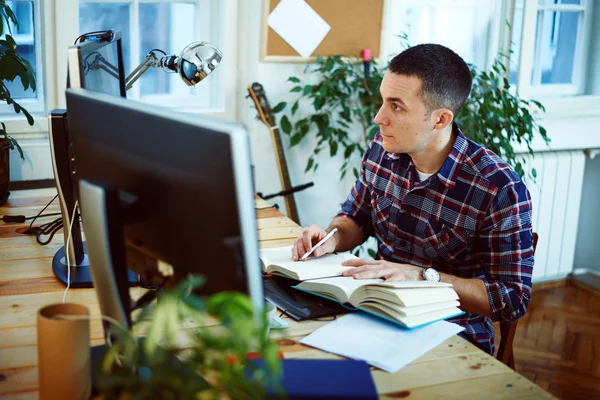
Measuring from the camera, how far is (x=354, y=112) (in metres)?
2.99

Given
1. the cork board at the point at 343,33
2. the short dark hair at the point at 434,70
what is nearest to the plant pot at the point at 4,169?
the cork board at the point at 343,33

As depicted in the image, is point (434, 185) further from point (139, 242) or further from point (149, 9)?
point (149, 9)

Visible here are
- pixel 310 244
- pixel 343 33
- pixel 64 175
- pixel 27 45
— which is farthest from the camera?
pixel 343 33

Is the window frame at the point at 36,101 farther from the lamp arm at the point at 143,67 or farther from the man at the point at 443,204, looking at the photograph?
the man at the point at 443,204

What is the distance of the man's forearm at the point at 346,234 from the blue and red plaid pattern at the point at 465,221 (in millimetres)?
60

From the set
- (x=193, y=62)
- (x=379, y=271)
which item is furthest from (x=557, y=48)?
(x=379, y=271)

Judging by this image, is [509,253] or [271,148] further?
[271,148]

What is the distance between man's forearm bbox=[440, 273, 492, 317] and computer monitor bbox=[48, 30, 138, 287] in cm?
83

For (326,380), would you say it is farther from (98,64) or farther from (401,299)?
(98,64)

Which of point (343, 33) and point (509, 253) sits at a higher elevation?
point (343, 33)

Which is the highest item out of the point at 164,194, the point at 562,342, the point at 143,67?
the point at 143,67

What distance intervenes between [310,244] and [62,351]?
83 centimetres

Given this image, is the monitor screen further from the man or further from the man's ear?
the man's ear

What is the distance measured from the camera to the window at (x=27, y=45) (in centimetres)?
266
